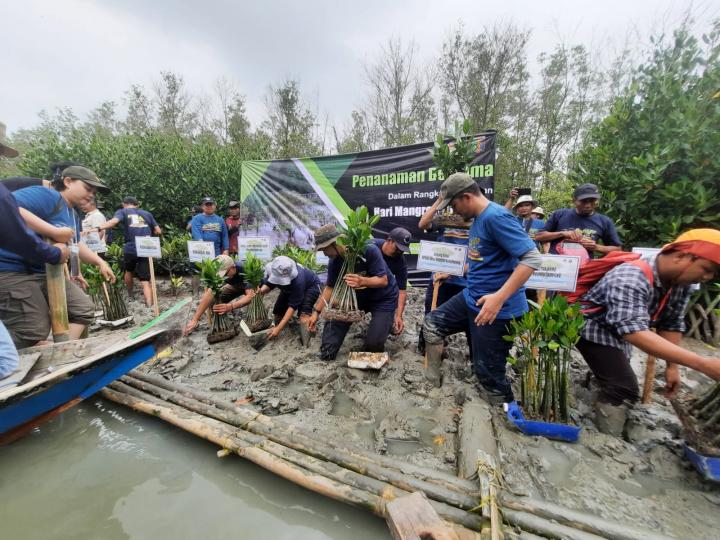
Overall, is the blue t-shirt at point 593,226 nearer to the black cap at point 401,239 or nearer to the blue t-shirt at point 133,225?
the black cap at point 401,239

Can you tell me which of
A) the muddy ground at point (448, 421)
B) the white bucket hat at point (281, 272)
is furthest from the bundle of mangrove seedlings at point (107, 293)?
the white bucket hat at point (281, 272)

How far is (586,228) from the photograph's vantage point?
3820mm

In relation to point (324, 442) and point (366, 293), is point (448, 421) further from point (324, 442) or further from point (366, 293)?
point (366, 293)

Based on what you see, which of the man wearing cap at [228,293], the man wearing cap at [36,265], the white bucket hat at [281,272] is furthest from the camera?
the man wearing cap at [228,293]

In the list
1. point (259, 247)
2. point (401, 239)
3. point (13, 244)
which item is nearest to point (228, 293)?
point (259, 247)

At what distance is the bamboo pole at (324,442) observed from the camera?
6.21ft

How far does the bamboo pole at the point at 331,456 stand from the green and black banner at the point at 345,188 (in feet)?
15.4

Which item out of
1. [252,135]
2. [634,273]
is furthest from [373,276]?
[252,135]

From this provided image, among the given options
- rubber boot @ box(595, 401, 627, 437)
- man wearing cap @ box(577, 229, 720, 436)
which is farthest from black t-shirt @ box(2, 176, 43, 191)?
rubber boot @ box(595, 401, 627, 437)

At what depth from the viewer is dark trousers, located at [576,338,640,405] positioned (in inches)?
91.7

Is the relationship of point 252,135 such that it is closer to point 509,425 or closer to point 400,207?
point 400,207

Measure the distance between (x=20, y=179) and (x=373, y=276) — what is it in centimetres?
393

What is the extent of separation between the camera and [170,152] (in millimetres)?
9070

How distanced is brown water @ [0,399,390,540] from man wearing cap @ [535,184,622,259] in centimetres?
361
